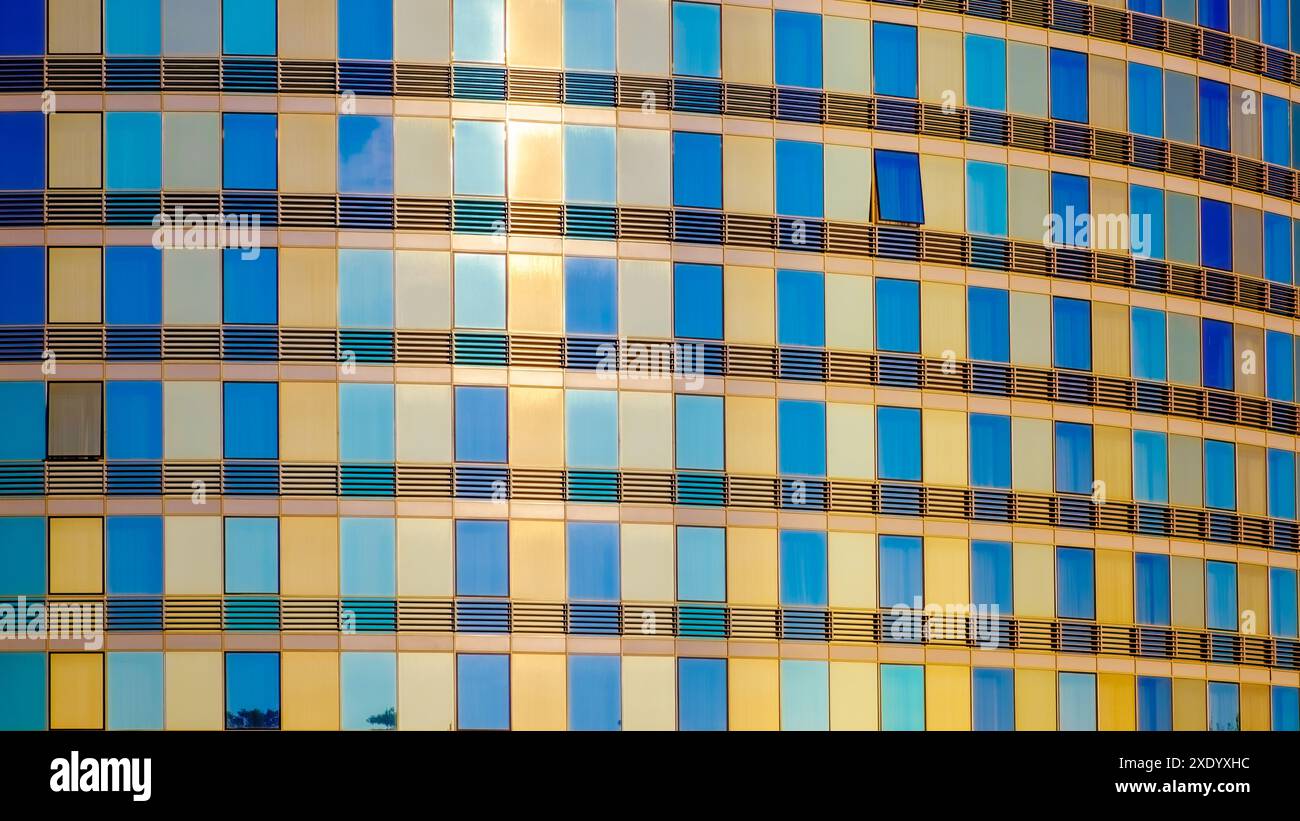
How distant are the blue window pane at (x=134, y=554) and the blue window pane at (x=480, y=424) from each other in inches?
318

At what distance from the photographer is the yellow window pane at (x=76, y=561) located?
56500mm

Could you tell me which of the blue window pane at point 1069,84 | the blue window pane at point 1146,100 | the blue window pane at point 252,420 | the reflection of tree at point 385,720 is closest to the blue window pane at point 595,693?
the reflection of tree at point 385,720

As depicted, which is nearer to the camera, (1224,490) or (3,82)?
(3,82)

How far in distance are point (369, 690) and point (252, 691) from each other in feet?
9.69

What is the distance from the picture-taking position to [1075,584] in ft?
205

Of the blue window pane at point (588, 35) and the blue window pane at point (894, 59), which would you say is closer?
the blue window pane at point (588, 35)

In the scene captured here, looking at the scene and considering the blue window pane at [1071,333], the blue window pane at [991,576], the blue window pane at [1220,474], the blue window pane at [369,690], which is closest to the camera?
the blue window pane at [369,690]

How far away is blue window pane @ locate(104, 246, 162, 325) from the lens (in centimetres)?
5753

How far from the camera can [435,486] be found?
57.3 metres

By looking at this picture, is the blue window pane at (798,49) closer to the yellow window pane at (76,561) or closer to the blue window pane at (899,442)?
the blue window pane at (899,442)

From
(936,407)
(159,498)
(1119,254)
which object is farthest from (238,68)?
(1119,254)

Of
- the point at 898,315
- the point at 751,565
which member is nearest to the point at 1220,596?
the point at 898,315
